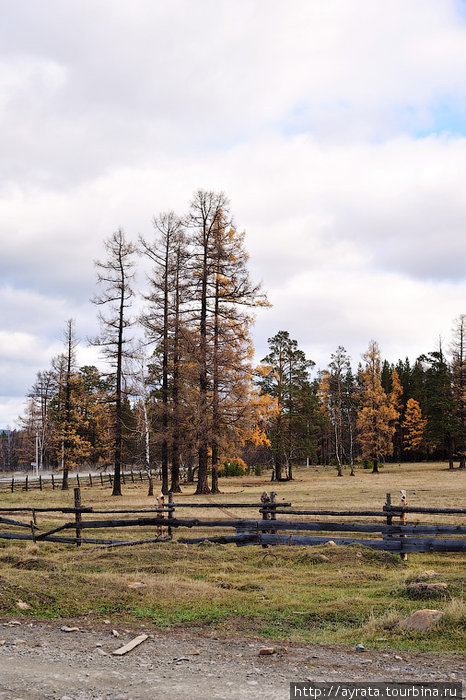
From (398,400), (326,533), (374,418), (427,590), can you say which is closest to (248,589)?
(427,590)

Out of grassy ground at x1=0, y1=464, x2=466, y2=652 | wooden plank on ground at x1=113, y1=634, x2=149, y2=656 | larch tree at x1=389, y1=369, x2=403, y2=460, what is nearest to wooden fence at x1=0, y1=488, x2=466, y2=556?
grassy ground at x1=0, y1=464, x2=466, y2=652

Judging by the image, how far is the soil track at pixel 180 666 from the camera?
18.3 feet

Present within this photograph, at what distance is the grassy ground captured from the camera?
7922mm

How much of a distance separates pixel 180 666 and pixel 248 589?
172 inches

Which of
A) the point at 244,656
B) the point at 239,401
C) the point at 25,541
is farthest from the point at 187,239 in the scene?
the point at 244,656

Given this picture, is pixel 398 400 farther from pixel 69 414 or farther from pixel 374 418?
pixel 69 414

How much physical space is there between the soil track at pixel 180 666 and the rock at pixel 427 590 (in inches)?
109

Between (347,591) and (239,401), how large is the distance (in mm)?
23214

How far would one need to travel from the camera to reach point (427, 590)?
9344 mm

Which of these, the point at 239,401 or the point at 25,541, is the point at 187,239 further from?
the point at 25,541

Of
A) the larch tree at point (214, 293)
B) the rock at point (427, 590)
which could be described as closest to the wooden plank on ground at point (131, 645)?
the rock at point (427, 590)

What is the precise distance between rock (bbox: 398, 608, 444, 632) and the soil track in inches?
38.2

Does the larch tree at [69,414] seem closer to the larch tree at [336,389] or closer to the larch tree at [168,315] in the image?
the larch tree at [168,315]

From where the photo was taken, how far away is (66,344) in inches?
1672
